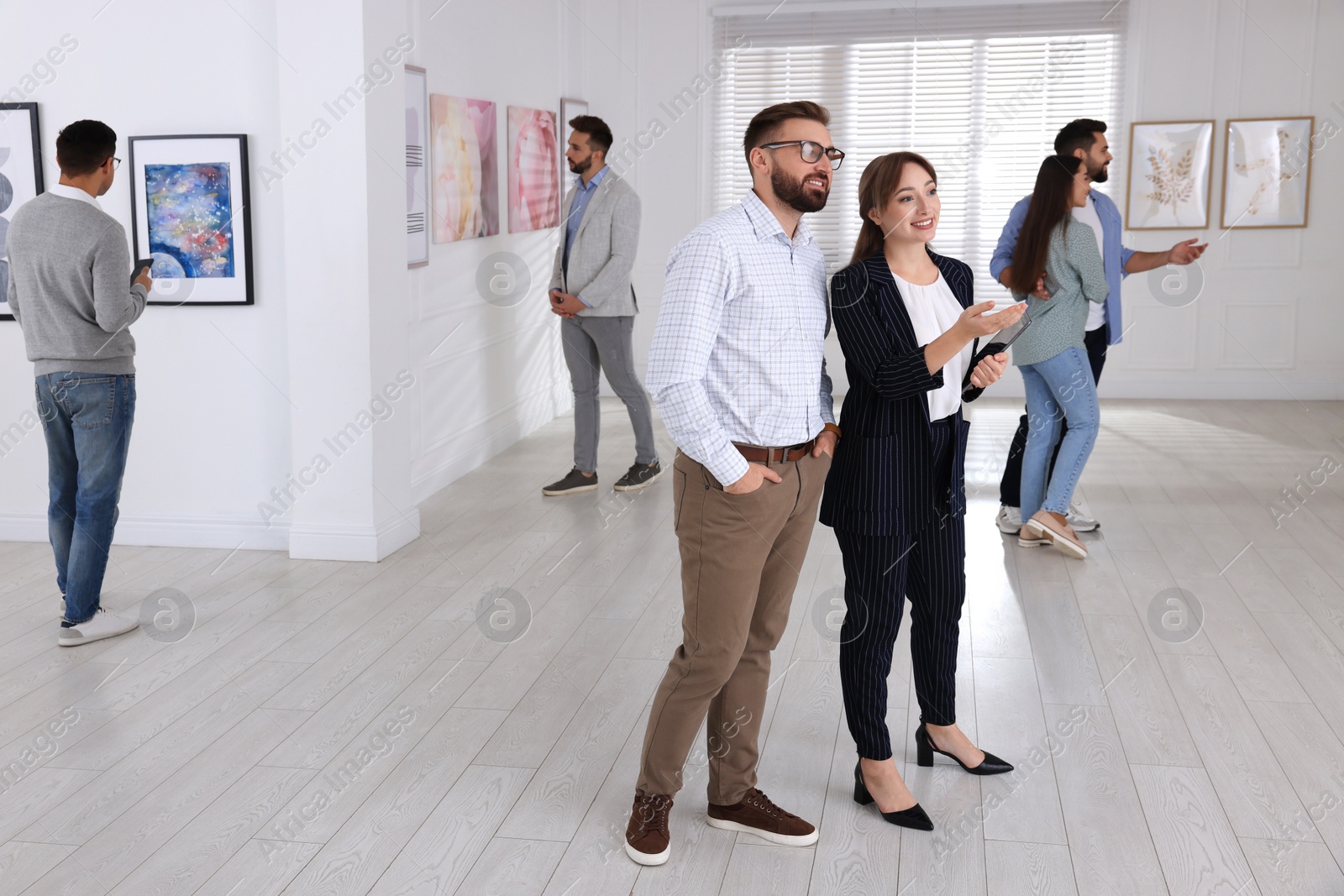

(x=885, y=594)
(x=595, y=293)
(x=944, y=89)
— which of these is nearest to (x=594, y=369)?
(x=595, y=293)

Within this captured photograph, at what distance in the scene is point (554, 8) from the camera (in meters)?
7.98

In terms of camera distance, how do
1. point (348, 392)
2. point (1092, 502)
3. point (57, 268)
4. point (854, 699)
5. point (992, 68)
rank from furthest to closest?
point (992, 68) < point (1092, 502) < point (348, 392) < point (57, 268) < point (854, 699)

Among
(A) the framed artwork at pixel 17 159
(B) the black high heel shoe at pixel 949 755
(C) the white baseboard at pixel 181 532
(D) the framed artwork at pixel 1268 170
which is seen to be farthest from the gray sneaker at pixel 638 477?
(D) the framed artwork at pixel 1268 170

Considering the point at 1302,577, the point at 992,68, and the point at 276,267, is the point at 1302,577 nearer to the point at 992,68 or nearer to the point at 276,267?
the point at 276,267

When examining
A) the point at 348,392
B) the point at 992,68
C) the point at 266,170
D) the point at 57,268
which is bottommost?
the point at 348,392

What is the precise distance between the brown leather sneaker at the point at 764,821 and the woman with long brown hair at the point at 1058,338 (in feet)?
8.54

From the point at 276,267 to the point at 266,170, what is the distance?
0.39 metres

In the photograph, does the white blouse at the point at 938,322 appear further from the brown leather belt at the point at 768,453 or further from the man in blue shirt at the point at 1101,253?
the man in blue shirt at the point at 1101,253

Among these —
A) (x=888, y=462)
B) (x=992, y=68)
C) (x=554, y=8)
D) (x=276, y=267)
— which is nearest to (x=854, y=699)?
(x=888, y=462)

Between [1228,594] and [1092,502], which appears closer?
[1228,594]

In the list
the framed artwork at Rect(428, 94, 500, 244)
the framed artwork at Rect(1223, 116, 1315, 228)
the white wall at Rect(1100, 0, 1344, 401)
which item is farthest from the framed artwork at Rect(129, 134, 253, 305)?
the framed artwork at Rect(1223, 116, 1315, 228)

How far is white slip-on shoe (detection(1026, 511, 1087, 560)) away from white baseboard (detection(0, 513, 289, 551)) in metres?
3.19

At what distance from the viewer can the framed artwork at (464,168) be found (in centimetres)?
603

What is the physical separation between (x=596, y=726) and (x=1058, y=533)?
247 cm
